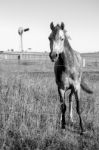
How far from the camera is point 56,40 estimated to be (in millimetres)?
3941

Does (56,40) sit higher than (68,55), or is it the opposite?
(56,40)

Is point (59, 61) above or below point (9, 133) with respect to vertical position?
above

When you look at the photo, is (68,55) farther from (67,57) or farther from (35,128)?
(35,128)

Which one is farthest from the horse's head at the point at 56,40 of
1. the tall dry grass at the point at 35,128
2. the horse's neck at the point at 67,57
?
the tall dry grass at the point at 35,128

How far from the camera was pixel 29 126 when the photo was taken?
3553 mm

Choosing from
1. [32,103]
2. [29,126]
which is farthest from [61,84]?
[29,126]

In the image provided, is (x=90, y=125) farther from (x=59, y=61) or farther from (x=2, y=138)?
(x=2, y=138)

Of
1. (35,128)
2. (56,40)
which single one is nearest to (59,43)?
(56,40)

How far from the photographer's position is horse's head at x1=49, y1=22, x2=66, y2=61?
3758mm

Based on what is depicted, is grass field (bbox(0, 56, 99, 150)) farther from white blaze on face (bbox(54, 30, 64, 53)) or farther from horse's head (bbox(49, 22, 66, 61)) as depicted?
white blaze on face (bbox(54, 30, 64, 53))

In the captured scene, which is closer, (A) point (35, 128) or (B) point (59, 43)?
(A) point (35, 128)

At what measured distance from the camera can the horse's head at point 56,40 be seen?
3.76 metres

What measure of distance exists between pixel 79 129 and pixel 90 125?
→ 0.93ft

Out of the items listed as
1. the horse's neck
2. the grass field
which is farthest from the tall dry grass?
the horse's neck
